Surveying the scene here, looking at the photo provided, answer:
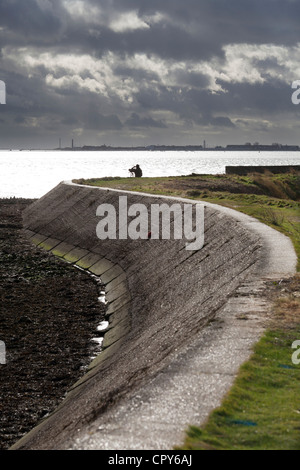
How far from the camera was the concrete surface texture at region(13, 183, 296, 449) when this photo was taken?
21.7 feet

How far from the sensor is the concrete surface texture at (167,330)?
662 centimetres

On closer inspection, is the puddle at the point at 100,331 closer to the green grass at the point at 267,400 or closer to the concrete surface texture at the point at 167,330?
the concrete surface texture at the point at 167,330

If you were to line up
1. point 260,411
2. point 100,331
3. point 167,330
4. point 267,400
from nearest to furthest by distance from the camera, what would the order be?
1. point 260,411
2. point 267,400
3. point 167,330
4. point 100,331

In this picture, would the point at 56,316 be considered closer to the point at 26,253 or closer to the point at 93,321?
the point at 93,321

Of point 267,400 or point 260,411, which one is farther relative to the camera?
point 267,400

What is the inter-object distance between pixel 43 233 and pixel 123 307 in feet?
63.0

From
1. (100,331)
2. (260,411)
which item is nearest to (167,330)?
(100,331)

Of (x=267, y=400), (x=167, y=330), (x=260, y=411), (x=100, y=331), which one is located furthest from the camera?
(x=100, y=331)

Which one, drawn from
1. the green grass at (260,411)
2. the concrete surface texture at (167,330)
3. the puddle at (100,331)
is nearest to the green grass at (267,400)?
the green grass at (260,411)

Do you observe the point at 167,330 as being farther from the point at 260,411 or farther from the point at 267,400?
the point at 260,411

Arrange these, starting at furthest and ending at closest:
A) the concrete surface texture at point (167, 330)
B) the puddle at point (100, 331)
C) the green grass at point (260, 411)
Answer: the puddle at point (100, 331) < the concrete surface texture at point (167, 330) < the green grass at point (260, 411)

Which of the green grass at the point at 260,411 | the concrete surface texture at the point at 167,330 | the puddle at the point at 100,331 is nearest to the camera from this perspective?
the green grass at the point at 260,411

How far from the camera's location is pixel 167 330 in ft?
43.2
